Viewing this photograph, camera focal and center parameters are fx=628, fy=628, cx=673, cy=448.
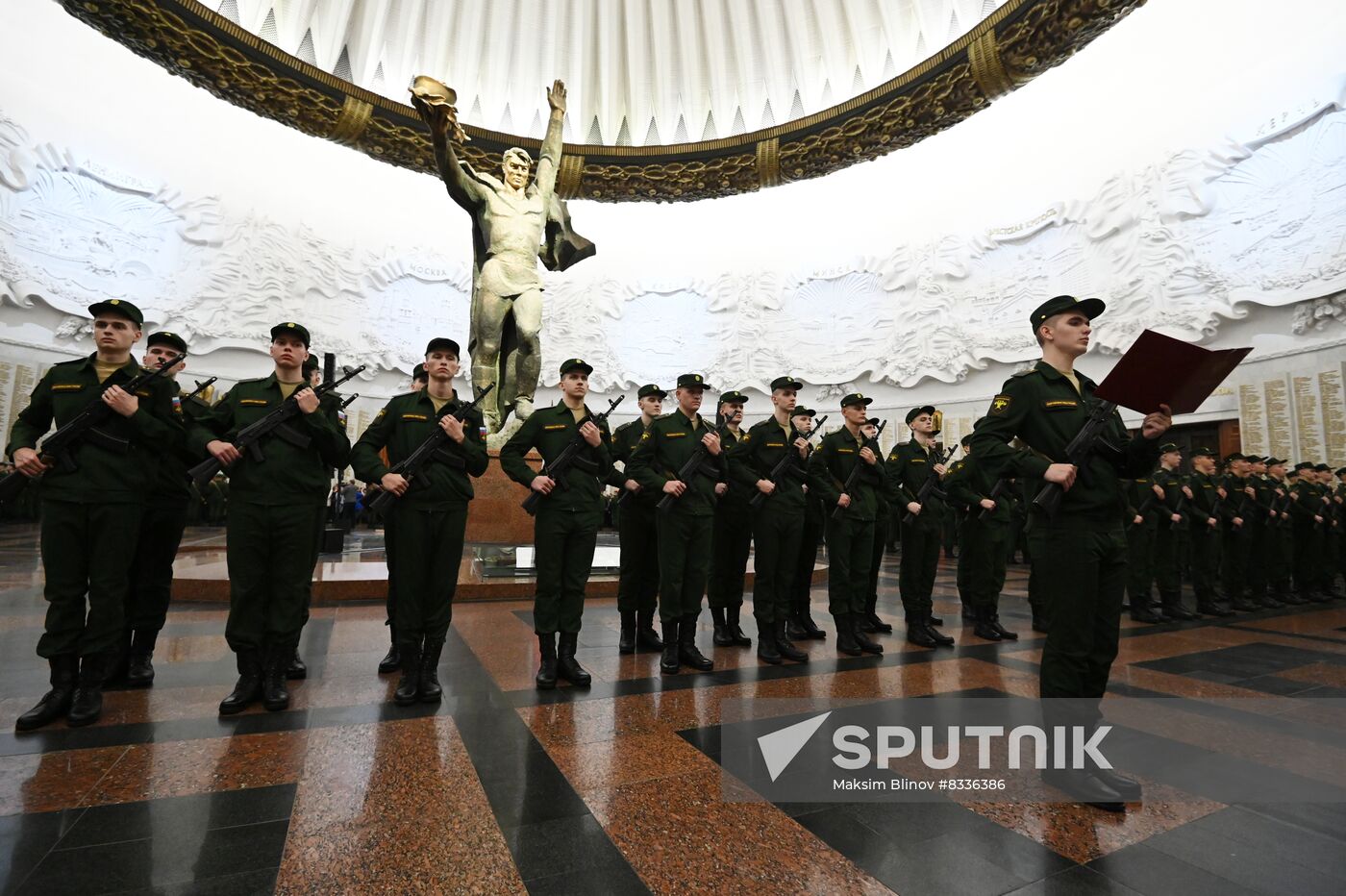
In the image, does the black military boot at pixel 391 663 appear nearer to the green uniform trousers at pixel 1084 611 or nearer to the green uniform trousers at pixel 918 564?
the green uniform trousers at pixel 1084 611

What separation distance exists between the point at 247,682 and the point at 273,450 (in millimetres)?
1025

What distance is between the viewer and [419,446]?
3191mm

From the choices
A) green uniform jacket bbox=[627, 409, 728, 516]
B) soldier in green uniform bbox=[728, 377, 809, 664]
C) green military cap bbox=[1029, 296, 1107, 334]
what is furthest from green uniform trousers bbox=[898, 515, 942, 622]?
green military cap bbox=[1029, 296, 1107, 334]

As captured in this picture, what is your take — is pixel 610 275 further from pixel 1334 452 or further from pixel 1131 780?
pixel 1131 780

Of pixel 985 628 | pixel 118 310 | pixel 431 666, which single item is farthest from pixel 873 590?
pixel 118 310

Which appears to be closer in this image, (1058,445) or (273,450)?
(1058,445)

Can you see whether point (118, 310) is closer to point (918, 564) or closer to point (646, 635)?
point (646, 635)

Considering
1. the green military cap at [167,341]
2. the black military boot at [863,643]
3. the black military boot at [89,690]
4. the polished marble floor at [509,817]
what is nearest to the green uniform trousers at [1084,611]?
the polished marble floor at [509,817]

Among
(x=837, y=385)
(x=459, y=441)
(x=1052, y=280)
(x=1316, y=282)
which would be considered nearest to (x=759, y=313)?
(x=837, y=385)

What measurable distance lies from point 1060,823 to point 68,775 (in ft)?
10.2

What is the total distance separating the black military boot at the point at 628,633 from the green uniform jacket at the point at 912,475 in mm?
2160

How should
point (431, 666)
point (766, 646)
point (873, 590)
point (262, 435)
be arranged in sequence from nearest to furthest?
1. point (262, 435)
2. point (431, 666)
3. point (766, 646)
4. point (873, 590)

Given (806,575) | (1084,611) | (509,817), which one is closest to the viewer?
(509,817)

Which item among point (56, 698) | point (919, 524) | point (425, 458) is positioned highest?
point (425, 458)
